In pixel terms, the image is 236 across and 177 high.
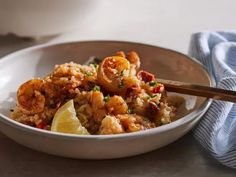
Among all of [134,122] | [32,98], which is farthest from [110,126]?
[32,98]

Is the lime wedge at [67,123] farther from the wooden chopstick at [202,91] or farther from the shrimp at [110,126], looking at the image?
the wooden chopstick at [202,91]

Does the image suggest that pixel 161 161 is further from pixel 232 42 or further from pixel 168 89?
pixel 232 42

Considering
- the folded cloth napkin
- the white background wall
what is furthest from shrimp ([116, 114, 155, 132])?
the white background wall

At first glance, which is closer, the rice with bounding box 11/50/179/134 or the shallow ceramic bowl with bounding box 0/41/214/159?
the shallow ceramic bowl with bounding box 0/41/214/159

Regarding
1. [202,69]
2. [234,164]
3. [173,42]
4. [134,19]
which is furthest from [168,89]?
[134,19]

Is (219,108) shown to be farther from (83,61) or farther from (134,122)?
(83,61)

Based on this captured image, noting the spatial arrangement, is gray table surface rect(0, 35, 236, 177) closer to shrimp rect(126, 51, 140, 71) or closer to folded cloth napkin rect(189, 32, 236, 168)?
folded cloth napkin rect(189, 32, 236, 168)

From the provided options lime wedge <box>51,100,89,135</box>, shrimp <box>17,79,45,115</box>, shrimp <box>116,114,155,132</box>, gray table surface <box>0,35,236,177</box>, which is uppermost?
shrimp <box>17,79,45,115</box>
